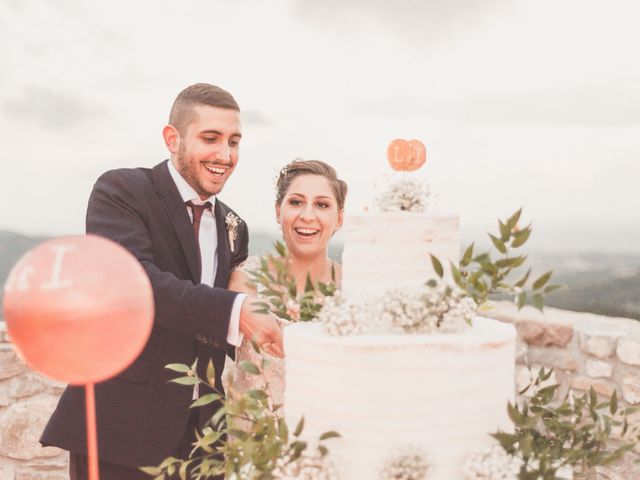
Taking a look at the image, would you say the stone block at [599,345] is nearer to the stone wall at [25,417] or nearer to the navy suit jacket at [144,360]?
the navy suit jacket at [144,360]

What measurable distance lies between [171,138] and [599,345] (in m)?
2.99

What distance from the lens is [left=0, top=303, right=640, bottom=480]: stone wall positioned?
4219 millimetres

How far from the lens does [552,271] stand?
88.5 inches

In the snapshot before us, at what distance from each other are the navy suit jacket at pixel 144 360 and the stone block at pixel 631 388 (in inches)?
102

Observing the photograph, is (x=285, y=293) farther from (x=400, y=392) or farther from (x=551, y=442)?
(x=551, y=442)

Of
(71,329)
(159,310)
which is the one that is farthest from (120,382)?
(71,329)

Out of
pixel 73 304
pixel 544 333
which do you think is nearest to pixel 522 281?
pixel 73 304

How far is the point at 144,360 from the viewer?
3184mm

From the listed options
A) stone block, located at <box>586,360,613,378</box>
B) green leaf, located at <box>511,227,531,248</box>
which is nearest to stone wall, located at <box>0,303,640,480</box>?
stone block, located at <box>586,360,613,378</box>

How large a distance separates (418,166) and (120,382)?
69.1 inches

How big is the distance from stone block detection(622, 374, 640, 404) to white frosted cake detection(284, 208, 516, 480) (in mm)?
2222

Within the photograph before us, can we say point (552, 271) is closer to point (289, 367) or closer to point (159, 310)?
point (289, 367)

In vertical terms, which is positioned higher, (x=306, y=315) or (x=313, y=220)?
(x=313, y=220)

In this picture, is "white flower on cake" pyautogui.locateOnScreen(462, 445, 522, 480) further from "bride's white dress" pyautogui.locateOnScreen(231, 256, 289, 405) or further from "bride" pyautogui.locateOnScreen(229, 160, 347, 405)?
"bride" pyautogui.locateOnScreen(229, 160, 347, 405)
